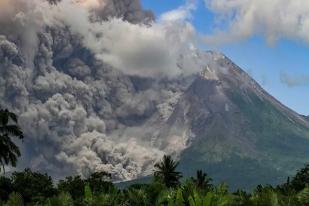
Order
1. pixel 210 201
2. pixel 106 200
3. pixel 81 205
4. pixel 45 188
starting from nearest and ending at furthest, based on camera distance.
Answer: pixel 210 201 → pixel 106 200 → pixel 81 205 → pixel 45 188

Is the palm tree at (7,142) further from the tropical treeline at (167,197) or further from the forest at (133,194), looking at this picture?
the tropical treeline at (167,197)

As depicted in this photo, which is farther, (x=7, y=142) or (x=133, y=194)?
(x=7, y=142)

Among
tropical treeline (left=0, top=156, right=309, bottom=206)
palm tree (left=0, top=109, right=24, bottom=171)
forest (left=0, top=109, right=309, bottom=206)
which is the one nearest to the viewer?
tropical treeline (left=0, top=156, right=309, bottom=206)

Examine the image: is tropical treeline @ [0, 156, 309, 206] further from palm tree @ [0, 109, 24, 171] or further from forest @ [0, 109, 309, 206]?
palm tree @ [0, 109, 24, 171]

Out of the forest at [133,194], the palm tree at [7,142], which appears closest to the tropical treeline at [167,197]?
the forest at [133,194]

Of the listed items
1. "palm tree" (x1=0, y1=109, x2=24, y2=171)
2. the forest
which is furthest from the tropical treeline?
"palm tree" (x1=0, y1=109, x2=24, y2=171)

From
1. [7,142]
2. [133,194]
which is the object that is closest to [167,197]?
[133,194]

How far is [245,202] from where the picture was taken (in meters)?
53.0

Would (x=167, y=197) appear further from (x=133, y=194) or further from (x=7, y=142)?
(x=7, y=142)

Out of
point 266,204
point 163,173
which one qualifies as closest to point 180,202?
point 266,204

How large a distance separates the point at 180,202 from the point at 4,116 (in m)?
30.5

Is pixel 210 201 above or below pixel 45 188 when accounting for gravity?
below

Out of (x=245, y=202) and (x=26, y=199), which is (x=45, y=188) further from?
(x=245, y=202)

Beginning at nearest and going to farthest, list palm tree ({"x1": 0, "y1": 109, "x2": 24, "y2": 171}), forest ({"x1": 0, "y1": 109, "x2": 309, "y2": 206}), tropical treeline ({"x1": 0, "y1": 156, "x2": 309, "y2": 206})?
tropical treeline ({"x1": 0, "y1": 156, "x2": 309, "y2": 206}), forest ({"x1": 0, "y1": 109, "x2": 309, "y2": 206}), palm tree ({"x1": 0, "y1": 109, "x2": 24, "y2": 171})
